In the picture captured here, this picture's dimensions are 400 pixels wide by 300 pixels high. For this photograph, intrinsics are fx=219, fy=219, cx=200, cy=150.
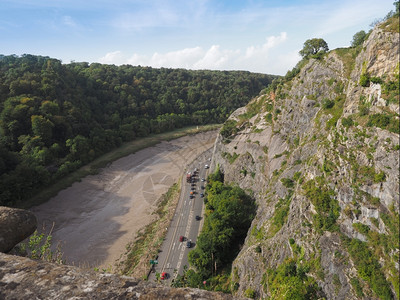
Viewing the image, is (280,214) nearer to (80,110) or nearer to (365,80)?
(365,80)

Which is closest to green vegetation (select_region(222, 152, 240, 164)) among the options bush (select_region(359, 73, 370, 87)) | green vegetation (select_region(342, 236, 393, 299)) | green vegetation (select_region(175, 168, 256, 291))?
green vegetation (select_region(175, 168, 256, 291))

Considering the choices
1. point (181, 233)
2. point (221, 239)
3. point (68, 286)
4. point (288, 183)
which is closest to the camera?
point (68, 286)

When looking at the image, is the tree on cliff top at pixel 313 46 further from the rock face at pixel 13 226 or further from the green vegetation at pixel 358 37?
the rock face at pixel 13 226

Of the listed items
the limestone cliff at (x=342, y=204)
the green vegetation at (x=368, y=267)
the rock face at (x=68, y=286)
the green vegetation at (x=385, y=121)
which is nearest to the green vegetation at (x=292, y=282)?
the limestone cliff at (x=342, y=204)

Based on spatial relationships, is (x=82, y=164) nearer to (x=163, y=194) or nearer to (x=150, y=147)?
(x=150, y=147)

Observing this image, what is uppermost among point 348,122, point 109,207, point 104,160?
point 348,122

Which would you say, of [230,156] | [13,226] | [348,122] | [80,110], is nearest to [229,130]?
[230,156]

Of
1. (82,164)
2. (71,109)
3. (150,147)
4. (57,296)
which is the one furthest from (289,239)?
(71,109)
